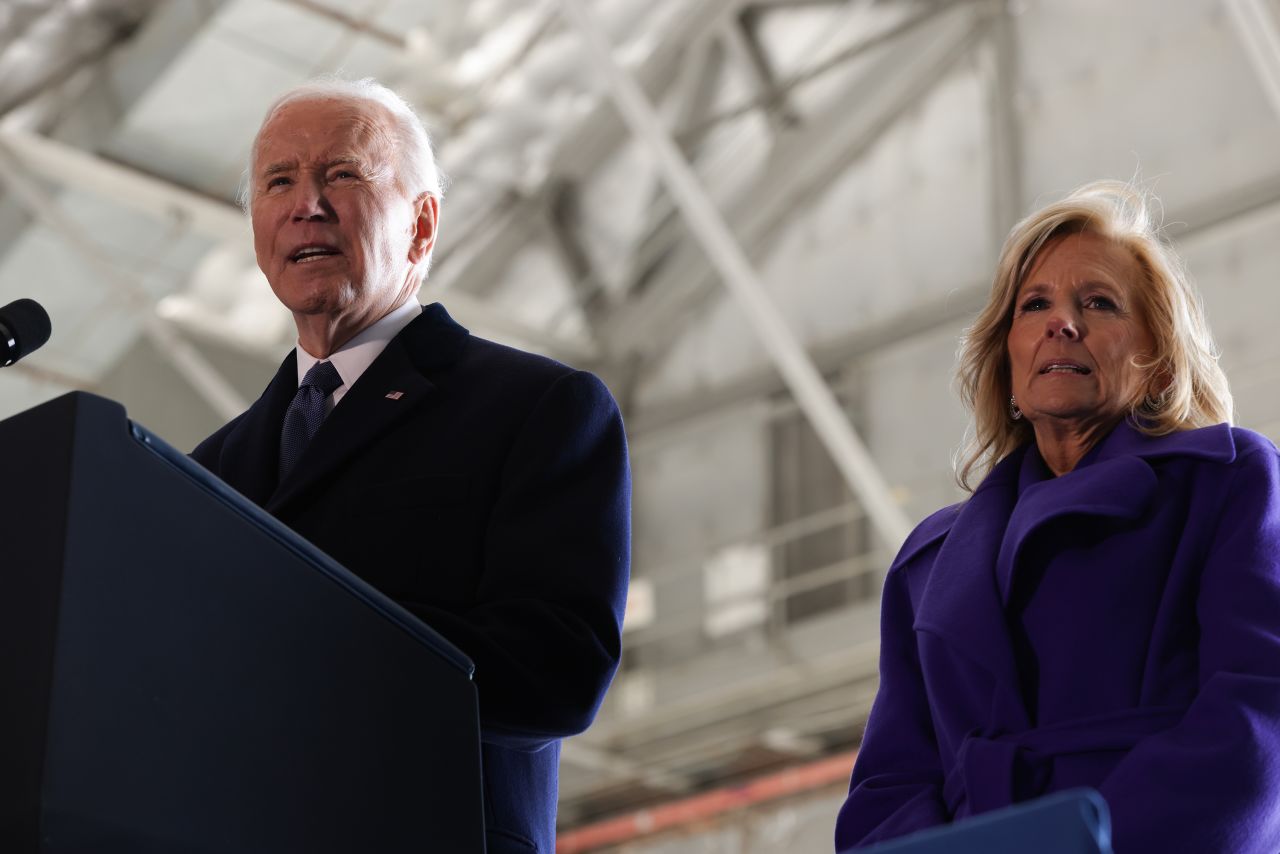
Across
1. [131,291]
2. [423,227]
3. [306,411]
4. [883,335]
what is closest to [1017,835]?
[306,411]

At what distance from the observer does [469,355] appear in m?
2.51

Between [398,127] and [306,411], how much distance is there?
420 mm

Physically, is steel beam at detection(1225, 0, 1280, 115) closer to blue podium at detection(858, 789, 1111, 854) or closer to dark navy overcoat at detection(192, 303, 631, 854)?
dark navy overcoat at detection(192, 303, 631, 854)

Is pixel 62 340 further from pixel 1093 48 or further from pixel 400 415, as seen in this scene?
pixel 400 415

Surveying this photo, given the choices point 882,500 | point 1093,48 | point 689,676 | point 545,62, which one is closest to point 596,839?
point 689,676

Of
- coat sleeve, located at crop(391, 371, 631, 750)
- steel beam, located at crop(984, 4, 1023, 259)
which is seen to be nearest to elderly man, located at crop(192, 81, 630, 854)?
coat sleeve, located at crop(391, 371, 631, 750)

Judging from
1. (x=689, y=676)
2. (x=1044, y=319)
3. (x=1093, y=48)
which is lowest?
(x=1044, y=319)

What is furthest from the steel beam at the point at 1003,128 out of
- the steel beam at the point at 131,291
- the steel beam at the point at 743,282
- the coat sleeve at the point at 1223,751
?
the coat sleeve at the point at 1223,751

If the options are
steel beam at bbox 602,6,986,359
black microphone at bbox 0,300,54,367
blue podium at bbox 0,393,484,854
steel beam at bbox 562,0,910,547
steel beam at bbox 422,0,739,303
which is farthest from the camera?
steel beam at bbox 422,0,739,303

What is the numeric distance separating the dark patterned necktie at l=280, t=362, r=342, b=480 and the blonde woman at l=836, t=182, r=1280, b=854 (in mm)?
783

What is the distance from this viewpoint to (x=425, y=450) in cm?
232

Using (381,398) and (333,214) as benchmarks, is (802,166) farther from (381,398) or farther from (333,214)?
(381,398)

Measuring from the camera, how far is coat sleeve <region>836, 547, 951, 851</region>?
7.64 feet

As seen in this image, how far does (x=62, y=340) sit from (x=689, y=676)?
426 cm
